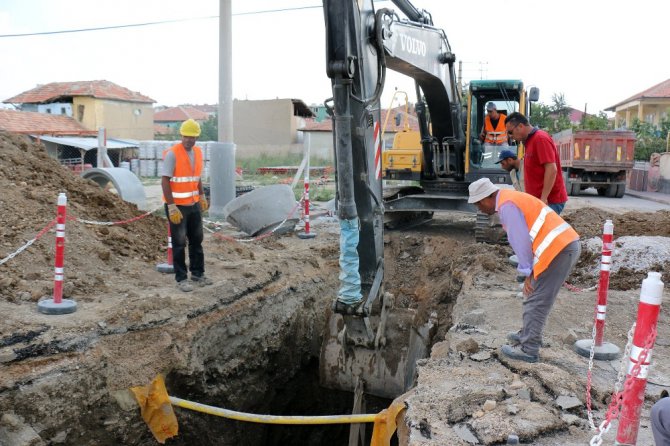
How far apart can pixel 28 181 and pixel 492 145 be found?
22.5 feet

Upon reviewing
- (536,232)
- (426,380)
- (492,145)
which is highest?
(492,145)

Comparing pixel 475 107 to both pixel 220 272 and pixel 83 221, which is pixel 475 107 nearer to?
pixel 220 272

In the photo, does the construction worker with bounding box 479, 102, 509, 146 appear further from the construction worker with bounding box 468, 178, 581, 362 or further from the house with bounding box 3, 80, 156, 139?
the house with bounding box 3, 80, 156, 139

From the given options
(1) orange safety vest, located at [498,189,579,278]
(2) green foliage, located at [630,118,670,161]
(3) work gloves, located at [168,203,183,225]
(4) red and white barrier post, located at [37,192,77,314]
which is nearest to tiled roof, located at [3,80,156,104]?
(2) green foliage, located at [630,118,670,161]

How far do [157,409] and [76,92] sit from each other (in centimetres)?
3393

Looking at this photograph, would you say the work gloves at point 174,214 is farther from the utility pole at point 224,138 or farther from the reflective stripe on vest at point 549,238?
the utility pole at point 224,138

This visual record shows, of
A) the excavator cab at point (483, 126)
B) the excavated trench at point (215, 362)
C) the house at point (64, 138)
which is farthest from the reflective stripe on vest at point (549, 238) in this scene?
the house at point (64, 138)

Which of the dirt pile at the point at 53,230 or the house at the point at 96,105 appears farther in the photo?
the house at the point at 96,105

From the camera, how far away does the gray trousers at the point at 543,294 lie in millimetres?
3982

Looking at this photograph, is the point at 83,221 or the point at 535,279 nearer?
the point at 535,279

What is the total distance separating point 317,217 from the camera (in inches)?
489

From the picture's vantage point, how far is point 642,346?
2.62m

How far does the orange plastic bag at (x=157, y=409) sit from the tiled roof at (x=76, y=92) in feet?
107

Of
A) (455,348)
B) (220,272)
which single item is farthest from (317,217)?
(455,348)
